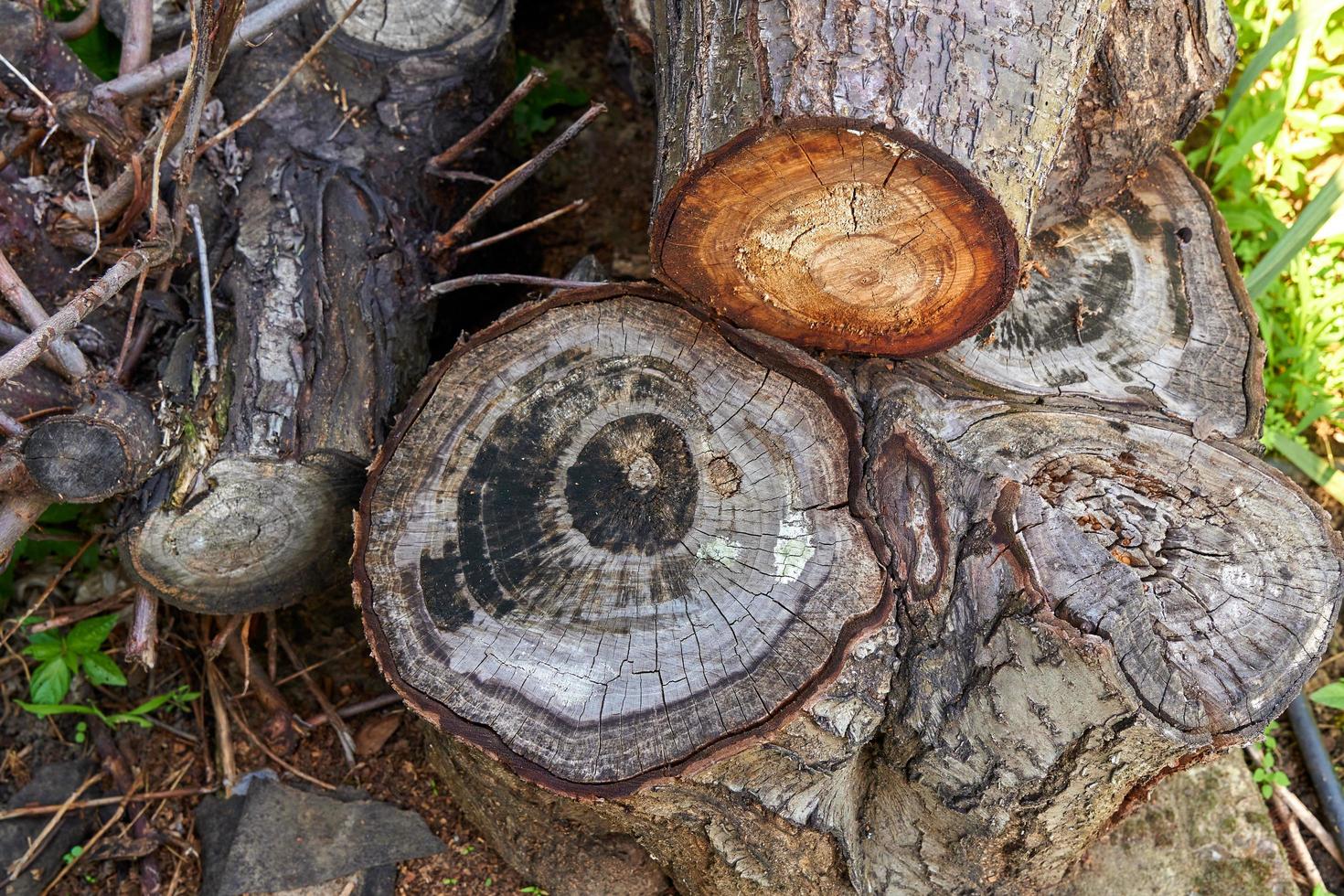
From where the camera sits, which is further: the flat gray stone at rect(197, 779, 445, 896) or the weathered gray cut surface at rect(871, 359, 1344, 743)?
the flat gray stone at rect(197, 779, 445, 896)

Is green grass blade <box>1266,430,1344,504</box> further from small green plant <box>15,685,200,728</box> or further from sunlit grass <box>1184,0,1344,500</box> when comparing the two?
small green plant <box>15,685,200,728</box>

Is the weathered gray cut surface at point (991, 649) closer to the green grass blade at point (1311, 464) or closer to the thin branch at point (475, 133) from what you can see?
the thin branch at point (475, 133)

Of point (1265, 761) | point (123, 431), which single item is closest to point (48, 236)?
point (123, 431)

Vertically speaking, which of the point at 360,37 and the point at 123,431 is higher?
the point at 360,37

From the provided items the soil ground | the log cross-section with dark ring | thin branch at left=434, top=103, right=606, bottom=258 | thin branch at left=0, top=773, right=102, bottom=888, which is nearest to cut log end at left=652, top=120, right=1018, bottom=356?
the log cross-section with dark ring

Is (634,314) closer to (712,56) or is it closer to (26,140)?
(712,56)

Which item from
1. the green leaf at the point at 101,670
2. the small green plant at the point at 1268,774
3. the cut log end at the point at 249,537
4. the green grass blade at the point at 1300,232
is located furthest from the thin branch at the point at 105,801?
the green grass blade at the point at 1300,232

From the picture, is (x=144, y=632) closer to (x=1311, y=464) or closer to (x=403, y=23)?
(x=403, y=23)
